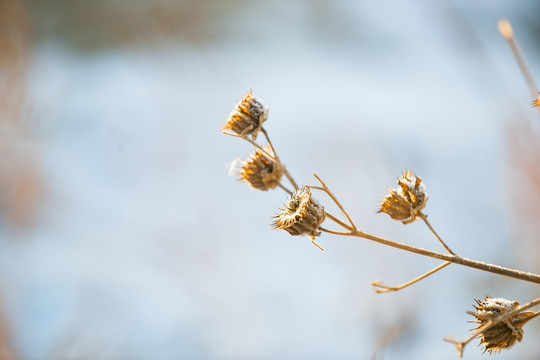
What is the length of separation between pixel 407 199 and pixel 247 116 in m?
0.22

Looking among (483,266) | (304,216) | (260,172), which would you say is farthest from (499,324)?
(260,172)

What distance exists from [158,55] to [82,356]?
164 cm

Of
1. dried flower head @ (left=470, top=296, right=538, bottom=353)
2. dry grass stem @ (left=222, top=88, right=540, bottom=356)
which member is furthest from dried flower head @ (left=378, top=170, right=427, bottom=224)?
dried flower head @ (left=470, top=296, right=538, bottom=353)

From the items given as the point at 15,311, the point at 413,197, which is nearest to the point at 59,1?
the point at 15,311

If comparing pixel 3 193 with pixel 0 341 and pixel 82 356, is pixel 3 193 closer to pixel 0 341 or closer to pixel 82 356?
pixel 0 341

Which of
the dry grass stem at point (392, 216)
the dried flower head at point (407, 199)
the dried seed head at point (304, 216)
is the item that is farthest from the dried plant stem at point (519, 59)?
the dried seed head at point (304, 216)

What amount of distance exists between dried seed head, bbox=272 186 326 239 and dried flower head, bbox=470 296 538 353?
178 mm

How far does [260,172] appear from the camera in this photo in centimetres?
69

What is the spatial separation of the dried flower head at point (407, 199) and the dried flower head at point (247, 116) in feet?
0.61

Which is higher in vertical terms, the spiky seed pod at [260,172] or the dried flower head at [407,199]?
the spiky seed pod at [260,172]

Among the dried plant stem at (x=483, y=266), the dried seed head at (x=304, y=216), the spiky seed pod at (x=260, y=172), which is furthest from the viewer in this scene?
the spiky seed pod at (x=260, y=172)

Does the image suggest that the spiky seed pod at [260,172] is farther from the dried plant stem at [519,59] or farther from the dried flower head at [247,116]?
the dried plant stem at [519,59]

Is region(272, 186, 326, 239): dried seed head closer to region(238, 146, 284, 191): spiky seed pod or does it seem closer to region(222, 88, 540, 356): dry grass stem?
region(222, 88, 540, 356): dry grass stem

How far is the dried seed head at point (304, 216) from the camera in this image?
552mm
